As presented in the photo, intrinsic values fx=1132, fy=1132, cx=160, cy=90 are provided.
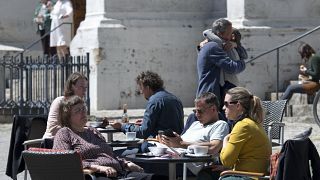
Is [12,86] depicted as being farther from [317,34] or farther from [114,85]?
[317,34]

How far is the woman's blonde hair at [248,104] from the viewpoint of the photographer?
8945 mm

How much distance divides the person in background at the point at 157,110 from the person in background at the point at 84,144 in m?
1.04

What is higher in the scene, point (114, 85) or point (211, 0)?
point (211, 0)

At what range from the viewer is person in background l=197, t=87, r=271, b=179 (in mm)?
8773

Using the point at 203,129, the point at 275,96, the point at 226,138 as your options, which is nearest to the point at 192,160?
the point at 226,138

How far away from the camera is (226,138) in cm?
905

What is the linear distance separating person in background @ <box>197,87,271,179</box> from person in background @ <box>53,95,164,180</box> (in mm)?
803

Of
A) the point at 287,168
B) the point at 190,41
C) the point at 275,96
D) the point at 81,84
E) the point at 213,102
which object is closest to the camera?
the point at 287,168

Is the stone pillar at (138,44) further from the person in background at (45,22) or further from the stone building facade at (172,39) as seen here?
the person in background at (45,22)

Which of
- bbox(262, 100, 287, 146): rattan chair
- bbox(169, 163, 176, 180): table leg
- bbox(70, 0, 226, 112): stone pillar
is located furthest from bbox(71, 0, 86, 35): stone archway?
bbox(169, 163, 176, 180): table leg

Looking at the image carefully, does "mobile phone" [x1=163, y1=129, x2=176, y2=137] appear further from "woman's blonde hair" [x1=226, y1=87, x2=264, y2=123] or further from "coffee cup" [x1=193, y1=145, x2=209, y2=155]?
"woman's blonde hair" [x1=226, y1=87, x2=264, y2=123]

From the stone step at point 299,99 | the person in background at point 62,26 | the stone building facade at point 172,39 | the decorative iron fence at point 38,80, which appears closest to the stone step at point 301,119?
the stone step at point 299,99

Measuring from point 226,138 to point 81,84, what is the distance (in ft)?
8.47

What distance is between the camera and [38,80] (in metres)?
19.8
